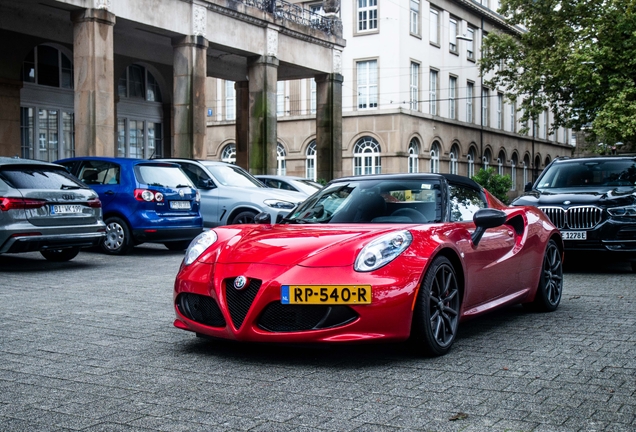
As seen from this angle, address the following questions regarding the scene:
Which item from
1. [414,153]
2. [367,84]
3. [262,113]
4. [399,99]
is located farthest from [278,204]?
[414,153]

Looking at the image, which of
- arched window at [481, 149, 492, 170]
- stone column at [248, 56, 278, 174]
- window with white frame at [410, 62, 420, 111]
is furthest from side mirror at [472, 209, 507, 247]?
arched window at [481, 149, 492, 170]

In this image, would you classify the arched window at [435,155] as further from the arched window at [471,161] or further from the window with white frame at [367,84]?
the window with white frame at [367,84]

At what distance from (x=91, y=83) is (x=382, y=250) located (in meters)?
17.4

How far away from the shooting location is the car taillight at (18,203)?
1120cm

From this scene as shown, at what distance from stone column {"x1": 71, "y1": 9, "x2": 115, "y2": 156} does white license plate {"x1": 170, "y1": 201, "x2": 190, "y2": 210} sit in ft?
23.8

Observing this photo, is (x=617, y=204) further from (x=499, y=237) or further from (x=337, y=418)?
(x=337, y=418)

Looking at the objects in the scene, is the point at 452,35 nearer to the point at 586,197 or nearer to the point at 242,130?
the point at 242,130

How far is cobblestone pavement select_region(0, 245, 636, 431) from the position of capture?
4.27 metres

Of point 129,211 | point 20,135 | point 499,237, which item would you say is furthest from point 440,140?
point 499,237

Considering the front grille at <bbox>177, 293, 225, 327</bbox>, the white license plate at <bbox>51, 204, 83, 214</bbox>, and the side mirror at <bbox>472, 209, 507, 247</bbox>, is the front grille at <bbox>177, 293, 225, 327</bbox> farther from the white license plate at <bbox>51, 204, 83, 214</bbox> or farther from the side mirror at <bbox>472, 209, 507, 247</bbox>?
the white license plate at <bbox>51, 204, 83, 214</bbox>

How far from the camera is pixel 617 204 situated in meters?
11.9

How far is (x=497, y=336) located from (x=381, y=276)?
1.74 meters

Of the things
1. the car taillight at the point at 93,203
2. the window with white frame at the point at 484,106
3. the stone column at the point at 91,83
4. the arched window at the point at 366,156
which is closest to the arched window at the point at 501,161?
the window with white frame at the point at 484,106

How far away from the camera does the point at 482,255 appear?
6.64 meters
